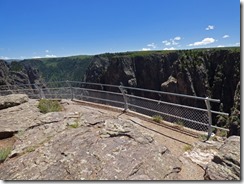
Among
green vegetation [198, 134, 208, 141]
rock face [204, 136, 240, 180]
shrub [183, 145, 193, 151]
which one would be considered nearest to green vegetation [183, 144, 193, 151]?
shrub [183, 145, 193, 151]

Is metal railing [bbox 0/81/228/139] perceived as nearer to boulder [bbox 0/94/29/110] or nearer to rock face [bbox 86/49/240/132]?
boulder [bbox 0/94/29/110]

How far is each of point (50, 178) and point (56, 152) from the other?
3.18 ft

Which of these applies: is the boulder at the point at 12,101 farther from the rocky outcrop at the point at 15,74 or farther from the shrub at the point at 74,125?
the rocky outcrop at the point at 15,74

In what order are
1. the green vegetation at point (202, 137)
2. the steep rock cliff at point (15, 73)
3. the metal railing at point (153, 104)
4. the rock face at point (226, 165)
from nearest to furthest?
the rock face at point (226, 165) < the green vegetation at point (202, 137) < the metal railing at point (153, 104) < the steep rock cliff at point (15, 73)

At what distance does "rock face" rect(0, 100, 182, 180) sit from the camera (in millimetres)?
4973

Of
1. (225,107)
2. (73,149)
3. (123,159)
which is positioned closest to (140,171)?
(123,159)

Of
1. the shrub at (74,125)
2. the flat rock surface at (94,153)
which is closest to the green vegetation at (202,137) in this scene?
the flat rock surface at (94,153)

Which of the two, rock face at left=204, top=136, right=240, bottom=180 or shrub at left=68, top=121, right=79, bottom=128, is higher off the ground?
shrub at left=68, top=121, right=79, bottom=128

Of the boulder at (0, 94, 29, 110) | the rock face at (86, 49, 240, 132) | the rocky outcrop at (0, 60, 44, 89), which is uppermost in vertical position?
the boulder at (0, 94, 29, 110)

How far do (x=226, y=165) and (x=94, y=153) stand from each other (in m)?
2.54

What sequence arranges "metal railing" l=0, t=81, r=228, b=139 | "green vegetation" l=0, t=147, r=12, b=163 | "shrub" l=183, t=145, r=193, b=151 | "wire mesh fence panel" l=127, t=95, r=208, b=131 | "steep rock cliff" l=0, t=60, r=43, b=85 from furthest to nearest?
1. "steep rock cliff" l=0, t=60, r=43, b=85
2. "wire mesh fence panel" l=127, t=95, r=208, b=131
3. "metal railing" l=0, t=81, r=228, b=139
4. "shrub" l=183, t=145, r=193, b=151
5. "green vegetation" l=0, t=147, r=12, b=163

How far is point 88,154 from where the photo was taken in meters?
5.59

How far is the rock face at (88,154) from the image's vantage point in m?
4.97

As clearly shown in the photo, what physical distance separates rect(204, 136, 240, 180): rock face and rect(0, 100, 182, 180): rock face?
64 centimetres
